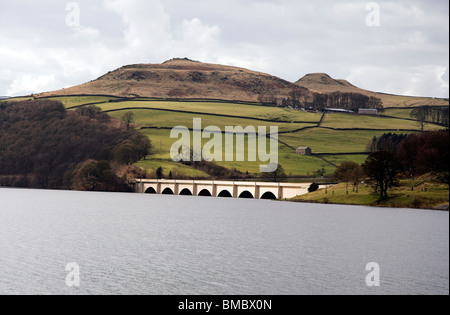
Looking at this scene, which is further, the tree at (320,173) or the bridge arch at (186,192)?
the bridge arch at (186,192)

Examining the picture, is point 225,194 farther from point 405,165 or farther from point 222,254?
point 222,254

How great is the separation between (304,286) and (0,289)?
71.8ft

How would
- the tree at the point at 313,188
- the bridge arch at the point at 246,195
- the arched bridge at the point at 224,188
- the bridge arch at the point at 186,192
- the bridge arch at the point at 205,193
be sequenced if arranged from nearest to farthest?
the tree at the point at 313,188 → the arched bridge at the point at 224,188 → the bridge arch at the point at 246,195 → the bridge arch at the point at 205,193 → the bridge arch at the point at 186,192

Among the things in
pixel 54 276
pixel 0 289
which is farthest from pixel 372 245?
pixel 0 289

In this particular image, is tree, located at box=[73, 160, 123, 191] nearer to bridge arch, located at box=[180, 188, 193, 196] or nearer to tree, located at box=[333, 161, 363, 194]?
bridge arch, located at box=[180, 188, 193, 196]

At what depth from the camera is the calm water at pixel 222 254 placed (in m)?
43.2

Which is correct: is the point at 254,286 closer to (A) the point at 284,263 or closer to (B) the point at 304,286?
(B) the point at 304,286

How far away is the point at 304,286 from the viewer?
4353 cm

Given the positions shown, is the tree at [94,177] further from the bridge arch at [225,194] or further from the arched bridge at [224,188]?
the bridge arch at [225,194]

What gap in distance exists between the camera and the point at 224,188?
18125 centimetres

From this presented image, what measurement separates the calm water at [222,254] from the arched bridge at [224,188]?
62319mm

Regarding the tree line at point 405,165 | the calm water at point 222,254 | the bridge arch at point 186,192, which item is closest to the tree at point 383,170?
the tree line at point 405,165

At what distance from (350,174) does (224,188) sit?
166 feet

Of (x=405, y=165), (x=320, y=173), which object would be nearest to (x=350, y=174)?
(x=405, y=165)
